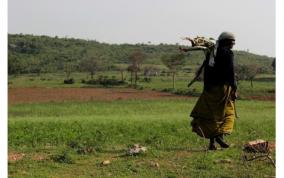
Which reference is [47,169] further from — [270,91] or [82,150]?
[270,91]

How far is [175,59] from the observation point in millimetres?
54969

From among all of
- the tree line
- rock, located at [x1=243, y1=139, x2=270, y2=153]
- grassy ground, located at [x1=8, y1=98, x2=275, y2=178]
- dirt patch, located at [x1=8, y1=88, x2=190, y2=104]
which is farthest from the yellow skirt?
the tree line

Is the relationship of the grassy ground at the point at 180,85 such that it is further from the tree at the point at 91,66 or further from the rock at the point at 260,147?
the rock at the point at 260,147

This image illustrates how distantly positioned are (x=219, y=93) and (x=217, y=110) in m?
0.24

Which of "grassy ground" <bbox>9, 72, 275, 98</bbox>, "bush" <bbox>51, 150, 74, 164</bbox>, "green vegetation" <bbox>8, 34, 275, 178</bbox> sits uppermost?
"bush" <bbox>51, 150, 74, 164</bbox>

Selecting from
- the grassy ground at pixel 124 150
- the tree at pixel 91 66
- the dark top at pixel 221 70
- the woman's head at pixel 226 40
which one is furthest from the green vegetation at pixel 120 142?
the tree at pixel 91 66

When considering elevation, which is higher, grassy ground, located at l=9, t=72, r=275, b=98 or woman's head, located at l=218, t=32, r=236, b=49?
woman's head, located at l=218, t=32, r=236, b=49

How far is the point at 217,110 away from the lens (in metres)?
7.05

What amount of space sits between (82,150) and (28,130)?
425 centimetres

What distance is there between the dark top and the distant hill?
62628 mm

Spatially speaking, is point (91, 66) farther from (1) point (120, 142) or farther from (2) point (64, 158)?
(2) point (64, 158)

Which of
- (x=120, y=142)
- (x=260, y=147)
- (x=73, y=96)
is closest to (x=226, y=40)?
(x=260, y=147)

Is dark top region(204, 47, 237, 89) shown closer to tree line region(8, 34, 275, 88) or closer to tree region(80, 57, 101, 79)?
tree line region(8, 34, 275, 88)

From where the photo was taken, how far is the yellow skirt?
702cm
